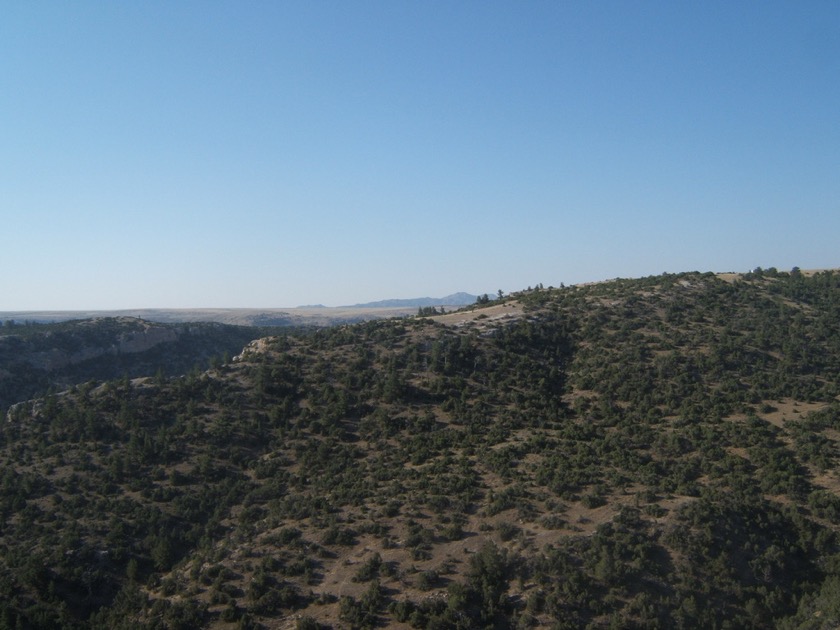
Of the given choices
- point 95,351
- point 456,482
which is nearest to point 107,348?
point 95,351

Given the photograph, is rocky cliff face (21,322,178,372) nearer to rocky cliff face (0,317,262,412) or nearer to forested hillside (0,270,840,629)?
rocky cliff face (0,317,262,412)

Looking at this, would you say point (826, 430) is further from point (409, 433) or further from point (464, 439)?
point (409, 433)

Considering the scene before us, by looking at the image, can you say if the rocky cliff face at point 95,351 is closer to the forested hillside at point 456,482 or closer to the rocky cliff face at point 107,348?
the rocky cliff face at point 107,348

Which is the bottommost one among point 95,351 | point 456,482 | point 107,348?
point 456,482

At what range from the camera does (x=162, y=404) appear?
139 feet

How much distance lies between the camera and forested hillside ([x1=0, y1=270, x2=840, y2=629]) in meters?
22.4

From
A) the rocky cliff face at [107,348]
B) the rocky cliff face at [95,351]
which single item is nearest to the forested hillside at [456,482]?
the rocky cliff face at [95,351]

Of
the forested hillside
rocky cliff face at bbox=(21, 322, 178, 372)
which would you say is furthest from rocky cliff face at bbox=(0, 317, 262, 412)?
the forested hillside

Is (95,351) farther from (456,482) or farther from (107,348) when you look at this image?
(456,482)

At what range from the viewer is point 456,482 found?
3008 cm

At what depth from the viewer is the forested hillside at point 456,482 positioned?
22359 mm

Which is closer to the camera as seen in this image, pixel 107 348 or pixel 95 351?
pixel 95 351

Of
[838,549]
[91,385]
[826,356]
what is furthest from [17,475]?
[826,356]

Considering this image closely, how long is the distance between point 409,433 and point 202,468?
12.8m
